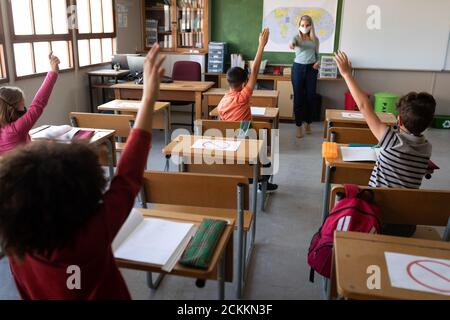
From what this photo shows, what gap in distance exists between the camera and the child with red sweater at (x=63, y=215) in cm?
87

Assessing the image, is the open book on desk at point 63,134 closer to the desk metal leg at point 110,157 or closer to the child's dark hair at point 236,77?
the desk metal leg at point 110,157

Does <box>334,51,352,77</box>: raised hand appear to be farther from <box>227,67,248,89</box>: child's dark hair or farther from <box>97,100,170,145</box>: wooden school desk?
<box>97,100,170,145</box>: wooden school desk

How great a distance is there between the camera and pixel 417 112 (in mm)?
1959

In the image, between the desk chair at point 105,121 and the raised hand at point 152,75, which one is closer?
the raised hand at point 152,75

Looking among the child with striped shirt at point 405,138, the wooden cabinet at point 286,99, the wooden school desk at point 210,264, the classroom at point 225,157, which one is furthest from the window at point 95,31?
the wooden school desk at point 210,264

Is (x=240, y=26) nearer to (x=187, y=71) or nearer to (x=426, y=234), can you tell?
(x=187, y=71)

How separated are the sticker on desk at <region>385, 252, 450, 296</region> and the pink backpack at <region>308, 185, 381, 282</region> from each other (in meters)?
0.35

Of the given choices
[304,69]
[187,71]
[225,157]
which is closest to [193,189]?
[225,157]

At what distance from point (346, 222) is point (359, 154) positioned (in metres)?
1.04

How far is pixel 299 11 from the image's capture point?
645cm

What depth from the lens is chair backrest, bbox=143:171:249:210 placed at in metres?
1.86

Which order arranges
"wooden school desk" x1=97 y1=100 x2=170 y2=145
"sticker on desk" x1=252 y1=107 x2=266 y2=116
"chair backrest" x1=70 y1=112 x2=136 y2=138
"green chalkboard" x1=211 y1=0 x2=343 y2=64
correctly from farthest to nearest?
"green chalkboard" x1=211 y1=0 x2=343 y2=64 → "wooden school desk" x1=97 y1=100 x2=170 y2=145 → "sticker on desk" x1=252 y1=107 x2=266 y2=116 → "chair backrest" x1=70 y1=112 x2=136 y2=138

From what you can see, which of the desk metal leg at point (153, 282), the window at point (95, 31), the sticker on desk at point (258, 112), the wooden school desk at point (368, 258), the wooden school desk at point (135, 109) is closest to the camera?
the wooden school desk at point (368, 258)

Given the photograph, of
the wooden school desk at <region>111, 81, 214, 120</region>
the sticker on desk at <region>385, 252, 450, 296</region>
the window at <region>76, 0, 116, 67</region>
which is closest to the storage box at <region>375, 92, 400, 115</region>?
the wooden school desk at <region>111, 81, 214, 120</region>
